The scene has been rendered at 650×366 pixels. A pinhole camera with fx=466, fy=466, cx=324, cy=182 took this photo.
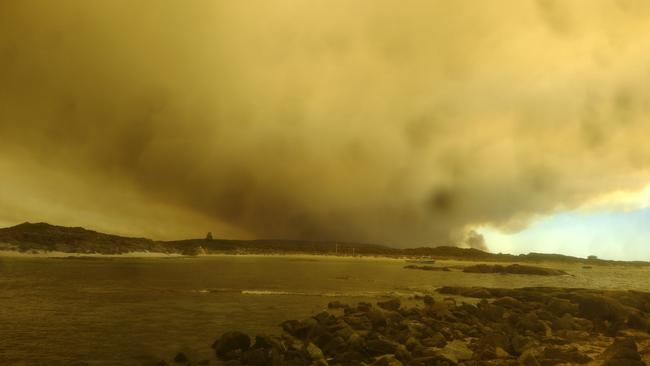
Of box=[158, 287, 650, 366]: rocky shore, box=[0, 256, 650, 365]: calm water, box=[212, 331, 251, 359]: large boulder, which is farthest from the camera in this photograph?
box=[0, 256, 650, 365]: calm water

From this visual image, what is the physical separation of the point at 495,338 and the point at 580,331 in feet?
28.2

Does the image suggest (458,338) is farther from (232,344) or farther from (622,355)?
(232,344)

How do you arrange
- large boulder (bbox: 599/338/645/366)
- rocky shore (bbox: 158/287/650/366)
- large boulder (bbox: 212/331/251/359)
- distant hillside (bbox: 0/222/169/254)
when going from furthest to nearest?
distant hillside (bbox: 0/222/169/254) < large boulder (bbox: 212/331/251/359) < rocky shore (bbox: 158/287/650/366) < large boulder (bbox: 599/338/645/366)

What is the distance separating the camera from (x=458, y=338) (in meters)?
24.2

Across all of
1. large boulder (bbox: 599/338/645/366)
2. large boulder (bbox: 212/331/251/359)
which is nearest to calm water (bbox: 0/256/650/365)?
large boulder (bbox: 212/331/251/359)

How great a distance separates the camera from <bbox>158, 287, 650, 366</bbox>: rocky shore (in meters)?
18.7

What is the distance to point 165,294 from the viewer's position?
1832 inches

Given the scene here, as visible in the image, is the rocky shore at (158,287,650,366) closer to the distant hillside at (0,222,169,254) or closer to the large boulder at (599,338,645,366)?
the large boulder at (599,338,645,366)

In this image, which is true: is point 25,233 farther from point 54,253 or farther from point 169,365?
point 169,365

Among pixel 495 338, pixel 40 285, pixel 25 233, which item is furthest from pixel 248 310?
pixel 25 233

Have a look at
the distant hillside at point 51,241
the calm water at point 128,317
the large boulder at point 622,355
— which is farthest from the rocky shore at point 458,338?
the distant hillside at point 51,241

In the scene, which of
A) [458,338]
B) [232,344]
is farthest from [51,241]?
[458,338]

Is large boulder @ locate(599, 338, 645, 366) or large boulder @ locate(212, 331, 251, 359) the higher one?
large boulder @ locate(599, 338, 645, 366)

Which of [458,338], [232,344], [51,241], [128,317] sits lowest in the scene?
[128,317]
